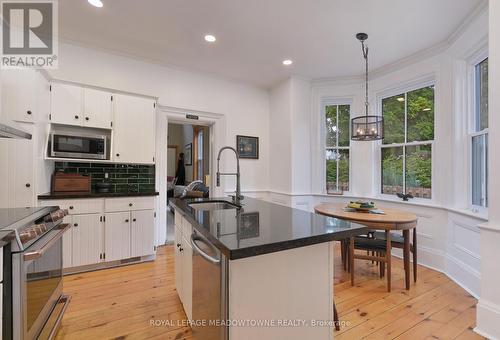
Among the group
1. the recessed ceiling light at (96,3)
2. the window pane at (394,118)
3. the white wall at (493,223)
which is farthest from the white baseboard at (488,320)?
the recessed ceiling light at (96,3)

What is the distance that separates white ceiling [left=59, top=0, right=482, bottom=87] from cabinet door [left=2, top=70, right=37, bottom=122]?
0.79m

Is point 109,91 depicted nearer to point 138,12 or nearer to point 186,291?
point 138,12

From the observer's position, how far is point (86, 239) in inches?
110

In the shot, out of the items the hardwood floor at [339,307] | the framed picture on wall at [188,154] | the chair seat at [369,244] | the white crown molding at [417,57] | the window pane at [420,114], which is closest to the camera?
the hardwood floor at [339,307]

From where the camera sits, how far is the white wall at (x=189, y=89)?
10.4 ft

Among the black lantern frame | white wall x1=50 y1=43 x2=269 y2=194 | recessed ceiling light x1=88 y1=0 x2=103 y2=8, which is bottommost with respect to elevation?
the black lantern frame

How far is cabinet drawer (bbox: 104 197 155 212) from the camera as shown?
2932 millimetres

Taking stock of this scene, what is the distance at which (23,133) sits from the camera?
170 cm

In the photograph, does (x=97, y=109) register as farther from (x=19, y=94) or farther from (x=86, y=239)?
(x=86, y=239)

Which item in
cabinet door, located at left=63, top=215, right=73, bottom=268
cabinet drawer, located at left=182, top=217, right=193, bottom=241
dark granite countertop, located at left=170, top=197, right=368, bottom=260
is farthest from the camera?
cabinet door, located at left=63, top=215, right=73, bottom=268

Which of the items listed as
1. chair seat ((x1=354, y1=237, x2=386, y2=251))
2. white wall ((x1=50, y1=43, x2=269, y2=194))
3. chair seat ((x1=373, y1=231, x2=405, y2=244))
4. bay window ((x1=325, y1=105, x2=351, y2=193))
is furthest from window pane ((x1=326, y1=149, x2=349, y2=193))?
chair seat ((x1=354, y1=237, x2=386, y2=251))

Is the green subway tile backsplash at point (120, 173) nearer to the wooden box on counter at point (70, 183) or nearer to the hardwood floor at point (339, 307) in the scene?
the wooden box on counter at point (70, 183)

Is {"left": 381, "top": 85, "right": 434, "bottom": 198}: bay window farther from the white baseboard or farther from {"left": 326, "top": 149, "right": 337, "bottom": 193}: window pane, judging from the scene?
the white baseboard

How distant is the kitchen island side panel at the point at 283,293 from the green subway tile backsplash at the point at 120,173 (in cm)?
291
